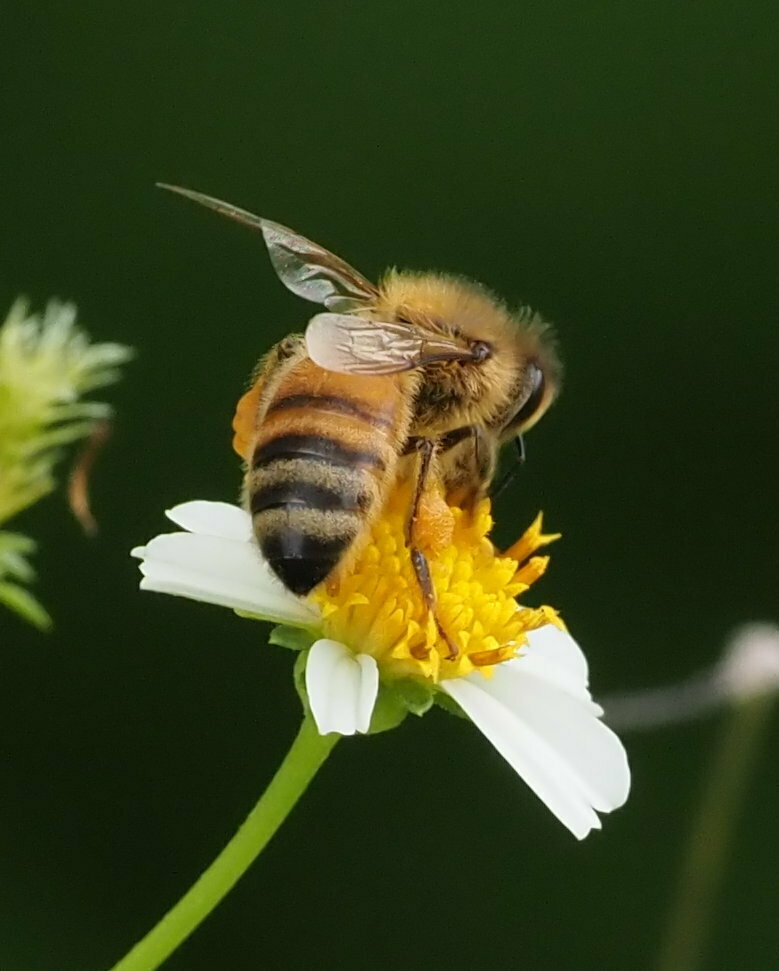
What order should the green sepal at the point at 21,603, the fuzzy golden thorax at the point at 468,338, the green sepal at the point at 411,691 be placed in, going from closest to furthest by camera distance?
1. the green sepal at the point at 21,603
2. the green sepal at the point at 411,691
3. the fuzzy golden thorax at the point at 468,338

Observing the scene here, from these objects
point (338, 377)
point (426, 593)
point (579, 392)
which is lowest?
point (579, 392)

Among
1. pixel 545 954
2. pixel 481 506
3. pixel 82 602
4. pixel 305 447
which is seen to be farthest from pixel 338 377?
pixel 545 954

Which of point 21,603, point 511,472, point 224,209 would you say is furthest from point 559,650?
point 21,603

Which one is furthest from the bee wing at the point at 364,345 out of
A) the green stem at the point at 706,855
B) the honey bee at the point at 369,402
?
the green stem at the point at 706,855

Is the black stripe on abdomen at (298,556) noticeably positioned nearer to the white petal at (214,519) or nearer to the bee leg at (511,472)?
the white petal at (214,519)

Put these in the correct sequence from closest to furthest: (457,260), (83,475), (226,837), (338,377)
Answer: (83,475), (338,377), (226,837), (457,260)

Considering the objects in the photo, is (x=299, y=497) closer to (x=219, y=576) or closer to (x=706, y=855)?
(x=219, y=576)

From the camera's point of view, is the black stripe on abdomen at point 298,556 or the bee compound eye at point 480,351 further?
the bee compound eye at point 480,351

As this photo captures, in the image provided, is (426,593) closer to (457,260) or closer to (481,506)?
(481,506)
